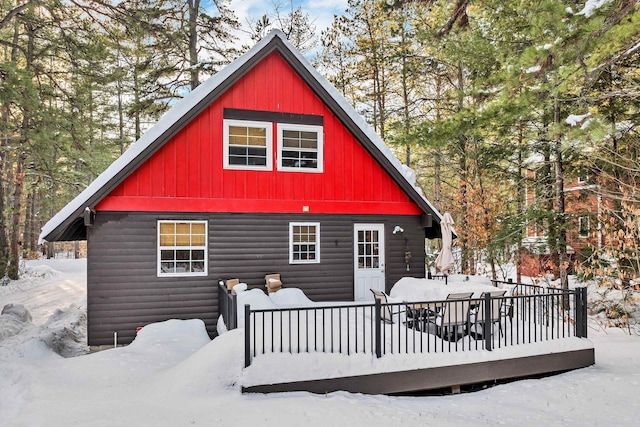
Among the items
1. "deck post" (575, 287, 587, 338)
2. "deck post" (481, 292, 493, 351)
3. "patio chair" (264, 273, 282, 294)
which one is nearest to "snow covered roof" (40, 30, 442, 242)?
"patio chair" (264, 273, 282, 294)

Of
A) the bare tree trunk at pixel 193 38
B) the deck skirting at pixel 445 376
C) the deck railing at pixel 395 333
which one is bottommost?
the deck skirting at pixel 445 376

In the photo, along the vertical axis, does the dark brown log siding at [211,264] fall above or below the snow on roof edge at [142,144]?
below

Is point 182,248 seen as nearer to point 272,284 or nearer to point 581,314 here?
point 272,284

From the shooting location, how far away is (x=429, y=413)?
533 cm

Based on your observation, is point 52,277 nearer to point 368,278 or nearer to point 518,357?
point 368,278

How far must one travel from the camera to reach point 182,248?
9.49 metres

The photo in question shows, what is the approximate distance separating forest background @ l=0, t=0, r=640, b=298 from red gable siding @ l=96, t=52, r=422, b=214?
4.60 feet

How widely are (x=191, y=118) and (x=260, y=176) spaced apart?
215cm

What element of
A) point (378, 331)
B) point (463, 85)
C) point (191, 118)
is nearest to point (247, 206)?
point (191, 118)

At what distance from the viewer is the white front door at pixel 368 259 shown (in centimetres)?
1091

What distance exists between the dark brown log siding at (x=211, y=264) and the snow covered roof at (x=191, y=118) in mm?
569

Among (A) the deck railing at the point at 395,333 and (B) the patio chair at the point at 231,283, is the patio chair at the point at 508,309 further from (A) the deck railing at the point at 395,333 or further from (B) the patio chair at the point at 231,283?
(B) the patio chair at the point at 231,283

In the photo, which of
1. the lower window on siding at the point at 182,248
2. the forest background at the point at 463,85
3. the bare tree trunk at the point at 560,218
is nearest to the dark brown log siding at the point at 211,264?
the lower window on siding at the point at 182,248

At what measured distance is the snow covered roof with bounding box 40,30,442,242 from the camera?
849cm
